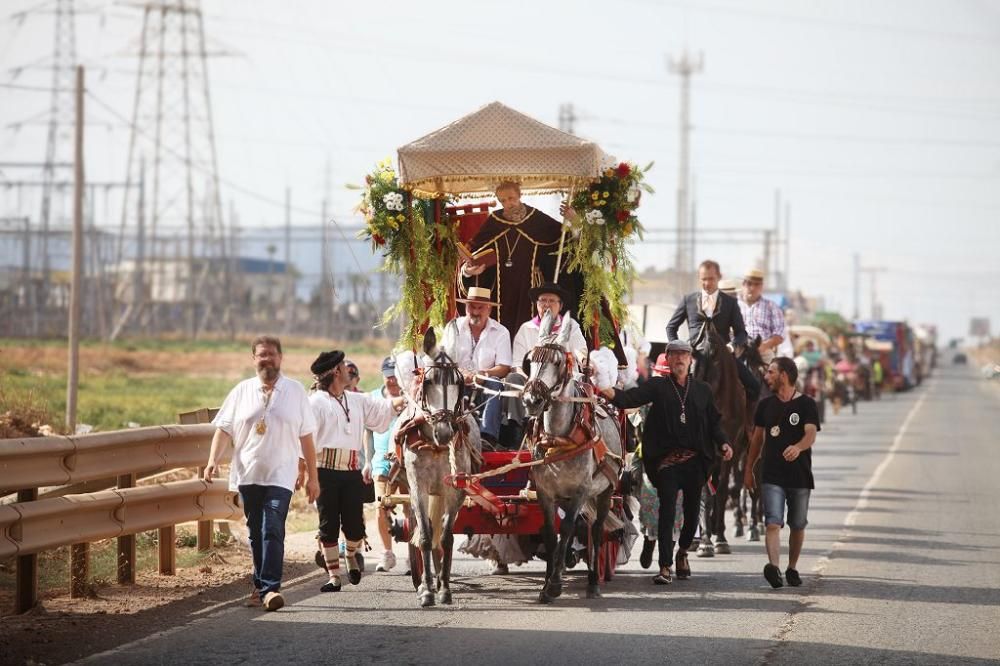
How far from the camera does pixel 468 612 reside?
11461 millimetres

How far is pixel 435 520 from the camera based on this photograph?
38.9 feet

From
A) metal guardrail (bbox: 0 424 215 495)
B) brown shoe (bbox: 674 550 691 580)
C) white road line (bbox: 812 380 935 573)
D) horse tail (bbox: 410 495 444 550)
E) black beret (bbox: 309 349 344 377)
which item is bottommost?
white road line (bbox: 812 380 935 573)

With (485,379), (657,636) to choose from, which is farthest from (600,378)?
(657,636)

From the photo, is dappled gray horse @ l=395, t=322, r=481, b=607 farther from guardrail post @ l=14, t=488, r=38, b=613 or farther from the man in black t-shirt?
guardrail post @ l=14, t=488, r=38, b=613

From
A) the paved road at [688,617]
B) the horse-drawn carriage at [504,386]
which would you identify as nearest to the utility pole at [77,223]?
the horse-drawn carriage at [504,386]

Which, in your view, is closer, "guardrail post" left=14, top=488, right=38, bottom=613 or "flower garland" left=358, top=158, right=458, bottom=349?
"guardrail post" left=14, top=488, right=38, bottom=613

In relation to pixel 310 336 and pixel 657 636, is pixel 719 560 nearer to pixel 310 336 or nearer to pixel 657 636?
pixel 657 636

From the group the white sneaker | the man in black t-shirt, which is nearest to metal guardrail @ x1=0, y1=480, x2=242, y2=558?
the white sneaker

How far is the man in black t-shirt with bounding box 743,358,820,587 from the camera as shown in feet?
42.1

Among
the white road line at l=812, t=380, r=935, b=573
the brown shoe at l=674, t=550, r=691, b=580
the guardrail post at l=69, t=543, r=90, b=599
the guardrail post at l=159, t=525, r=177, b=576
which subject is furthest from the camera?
the white road line at l=812, t=380, r=935, b=573

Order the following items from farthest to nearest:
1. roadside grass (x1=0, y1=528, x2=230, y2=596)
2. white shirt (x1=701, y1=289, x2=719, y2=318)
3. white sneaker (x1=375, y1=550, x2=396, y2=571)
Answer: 1. white shirt (x1=701, y1=289, x2=719, y2=318)
2. white sneaker (x1=375, y1=550, x2=396, y2=571)
3. roadside grass (x1=0, y1=528, x2=230, y2=596)

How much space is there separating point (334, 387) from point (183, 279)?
62.4 m

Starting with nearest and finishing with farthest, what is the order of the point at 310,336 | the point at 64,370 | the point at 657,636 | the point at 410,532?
the point at 657,636
the point at 410,532
the point at 64,370
the point at 310,336

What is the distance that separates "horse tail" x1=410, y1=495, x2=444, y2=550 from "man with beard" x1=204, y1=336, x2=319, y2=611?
102cm
